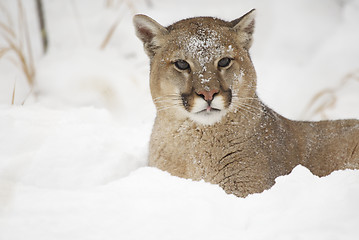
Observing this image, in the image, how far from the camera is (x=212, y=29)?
3240mm

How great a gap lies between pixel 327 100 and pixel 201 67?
110 inches

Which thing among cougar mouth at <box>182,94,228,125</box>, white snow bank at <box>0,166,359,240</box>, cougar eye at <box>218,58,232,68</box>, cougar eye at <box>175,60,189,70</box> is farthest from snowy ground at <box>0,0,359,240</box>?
cougar eye at <box>218,58,232,68</box>

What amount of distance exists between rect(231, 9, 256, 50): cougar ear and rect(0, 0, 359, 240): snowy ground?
3.89 ft

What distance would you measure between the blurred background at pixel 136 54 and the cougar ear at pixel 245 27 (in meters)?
1.75

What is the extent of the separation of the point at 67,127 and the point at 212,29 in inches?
56.1

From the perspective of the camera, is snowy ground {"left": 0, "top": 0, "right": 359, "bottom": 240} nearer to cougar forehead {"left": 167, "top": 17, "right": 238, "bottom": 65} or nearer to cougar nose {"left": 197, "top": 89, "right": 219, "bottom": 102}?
cougar nose {"left": 197, "top": 89, "right": 219, "bottom": 102}

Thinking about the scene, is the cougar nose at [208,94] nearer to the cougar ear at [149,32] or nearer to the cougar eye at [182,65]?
the cougar eye at [182,65]

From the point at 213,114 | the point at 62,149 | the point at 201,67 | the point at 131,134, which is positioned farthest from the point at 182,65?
the point at 131,134

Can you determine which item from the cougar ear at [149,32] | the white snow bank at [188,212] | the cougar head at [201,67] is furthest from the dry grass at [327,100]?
the white snow bank at [188,212]

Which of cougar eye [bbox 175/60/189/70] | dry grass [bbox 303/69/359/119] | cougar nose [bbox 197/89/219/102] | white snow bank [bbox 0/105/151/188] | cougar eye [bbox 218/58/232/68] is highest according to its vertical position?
cougar eye [bbox 218/58/232/68]

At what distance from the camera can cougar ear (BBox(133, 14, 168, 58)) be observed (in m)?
3.38

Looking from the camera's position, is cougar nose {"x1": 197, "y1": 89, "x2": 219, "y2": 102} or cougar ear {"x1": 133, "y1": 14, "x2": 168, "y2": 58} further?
cougar ear {"x1": 133, "y1": 14, "x2": 168, "y2": 58}

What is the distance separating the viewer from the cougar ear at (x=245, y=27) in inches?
132

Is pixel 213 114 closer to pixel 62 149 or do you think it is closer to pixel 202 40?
pixel 202 40
